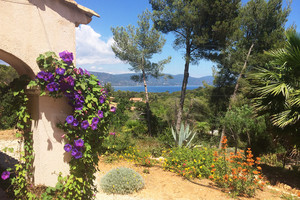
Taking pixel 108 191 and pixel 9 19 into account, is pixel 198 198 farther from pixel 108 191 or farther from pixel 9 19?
pixel 9 19

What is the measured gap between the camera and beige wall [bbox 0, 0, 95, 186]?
7.48ft

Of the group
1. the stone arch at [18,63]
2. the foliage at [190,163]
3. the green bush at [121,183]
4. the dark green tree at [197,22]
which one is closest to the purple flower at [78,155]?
the stone arch at [18,63]

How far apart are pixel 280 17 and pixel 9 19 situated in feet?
53.9

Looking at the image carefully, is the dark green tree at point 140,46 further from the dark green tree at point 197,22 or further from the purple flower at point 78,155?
the purple flower at point 78,155

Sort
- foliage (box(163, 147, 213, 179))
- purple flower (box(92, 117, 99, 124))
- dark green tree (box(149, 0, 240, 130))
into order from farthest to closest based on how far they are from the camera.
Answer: dark green tree (box(149, 0, 240, 130)), foliage (box(163, 147, 213, 179)), purple flower (box(92, 117, 99, 124))

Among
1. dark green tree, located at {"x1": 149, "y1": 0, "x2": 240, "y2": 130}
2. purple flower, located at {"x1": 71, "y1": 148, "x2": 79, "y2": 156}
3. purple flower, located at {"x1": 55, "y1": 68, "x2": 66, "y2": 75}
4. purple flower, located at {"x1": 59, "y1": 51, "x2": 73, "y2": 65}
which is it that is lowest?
purple flower, located at {"x1": 71, "y1": 148, "x2": 79, "y2": 156}

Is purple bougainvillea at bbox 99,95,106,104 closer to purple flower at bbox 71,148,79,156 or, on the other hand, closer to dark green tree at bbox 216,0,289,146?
purple flower at bbox 71,148,79,156

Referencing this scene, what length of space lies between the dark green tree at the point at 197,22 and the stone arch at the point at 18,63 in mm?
10013

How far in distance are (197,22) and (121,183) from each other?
10097mm

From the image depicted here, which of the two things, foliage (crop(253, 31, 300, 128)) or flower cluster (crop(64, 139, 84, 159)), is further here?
foliage (crop(253, 31, 300, 128))

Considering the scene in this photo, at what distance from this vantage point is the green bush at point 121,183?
406cm

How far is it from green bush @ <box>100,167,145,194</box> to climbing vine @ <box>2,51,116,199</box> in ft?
4.76

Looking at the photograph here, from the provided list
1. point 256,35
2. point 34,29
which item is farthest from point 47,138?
point 256,35

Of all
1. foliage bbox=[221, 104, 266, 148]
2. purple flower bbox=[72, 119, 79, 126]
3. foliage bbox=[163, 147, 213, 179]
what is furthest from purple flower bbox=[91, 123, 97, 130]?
foliage bbox=[221, 104, 266, 148]
